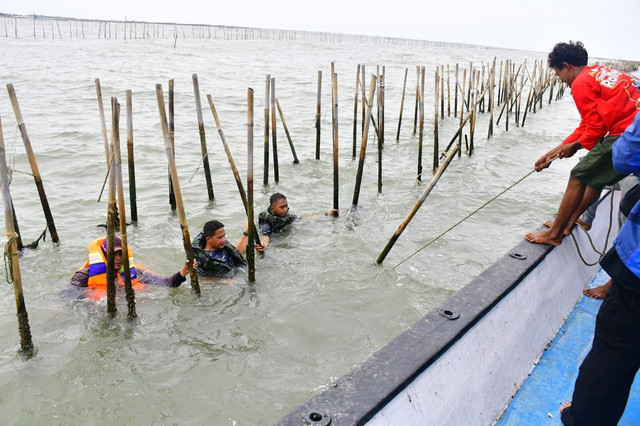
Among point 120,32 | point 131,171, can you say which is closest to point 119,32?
point 120,32

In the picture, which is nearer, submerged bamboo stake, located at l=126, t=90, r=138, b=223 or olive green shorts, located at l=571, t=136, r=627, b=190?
olive green shorts, located at l=571, t=136, r=627, b=190

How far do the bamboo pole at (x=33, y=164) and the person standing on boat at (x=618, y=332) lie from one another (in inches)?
192

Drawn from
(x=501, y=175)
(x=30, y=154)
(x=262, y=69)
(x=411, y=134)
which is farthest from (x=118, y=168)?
(x=262, y=69)

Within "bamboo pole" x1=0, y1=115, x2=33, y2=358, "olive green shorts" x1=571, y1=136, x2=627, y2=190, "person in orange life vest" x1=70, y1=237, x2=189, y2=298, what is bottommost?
"person in orange life vest" x1=70, y1=237, x2=189, y2=298

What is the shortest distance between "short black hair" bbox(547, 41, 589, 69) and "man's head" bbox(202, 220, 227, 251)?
12.5ft

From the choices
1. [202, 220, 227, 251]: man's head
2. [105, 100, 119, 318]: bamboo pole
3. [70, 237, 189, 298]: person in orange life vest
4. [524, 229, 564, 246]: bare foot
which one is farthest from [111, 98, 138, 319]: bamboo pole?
[524, 229, 564, 246]: bare foot

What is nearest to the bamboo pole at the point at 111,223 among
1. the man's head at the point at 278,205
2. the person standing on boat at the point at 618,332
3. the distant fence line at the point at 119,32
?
the man's head at the point at 278,205

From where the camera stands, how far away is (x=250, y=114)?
480 cm

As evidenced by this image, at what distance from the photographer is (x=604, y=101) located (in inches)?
149

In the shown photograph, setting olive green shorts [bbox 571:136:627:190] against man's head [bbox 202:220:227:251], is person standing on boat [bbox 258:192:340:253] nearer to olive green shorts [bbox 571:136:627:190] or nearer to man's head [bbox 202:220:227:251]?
man's head [bbox 202:220:227:251]

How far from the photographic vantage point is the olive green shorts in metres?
3.67

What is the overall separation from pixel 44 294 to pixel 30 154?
1.62 m

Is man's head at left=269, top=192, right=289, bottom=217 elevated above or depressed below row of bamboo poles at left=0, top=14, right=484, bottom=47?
below

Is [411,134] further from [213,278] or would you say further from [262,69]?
[262,69]
